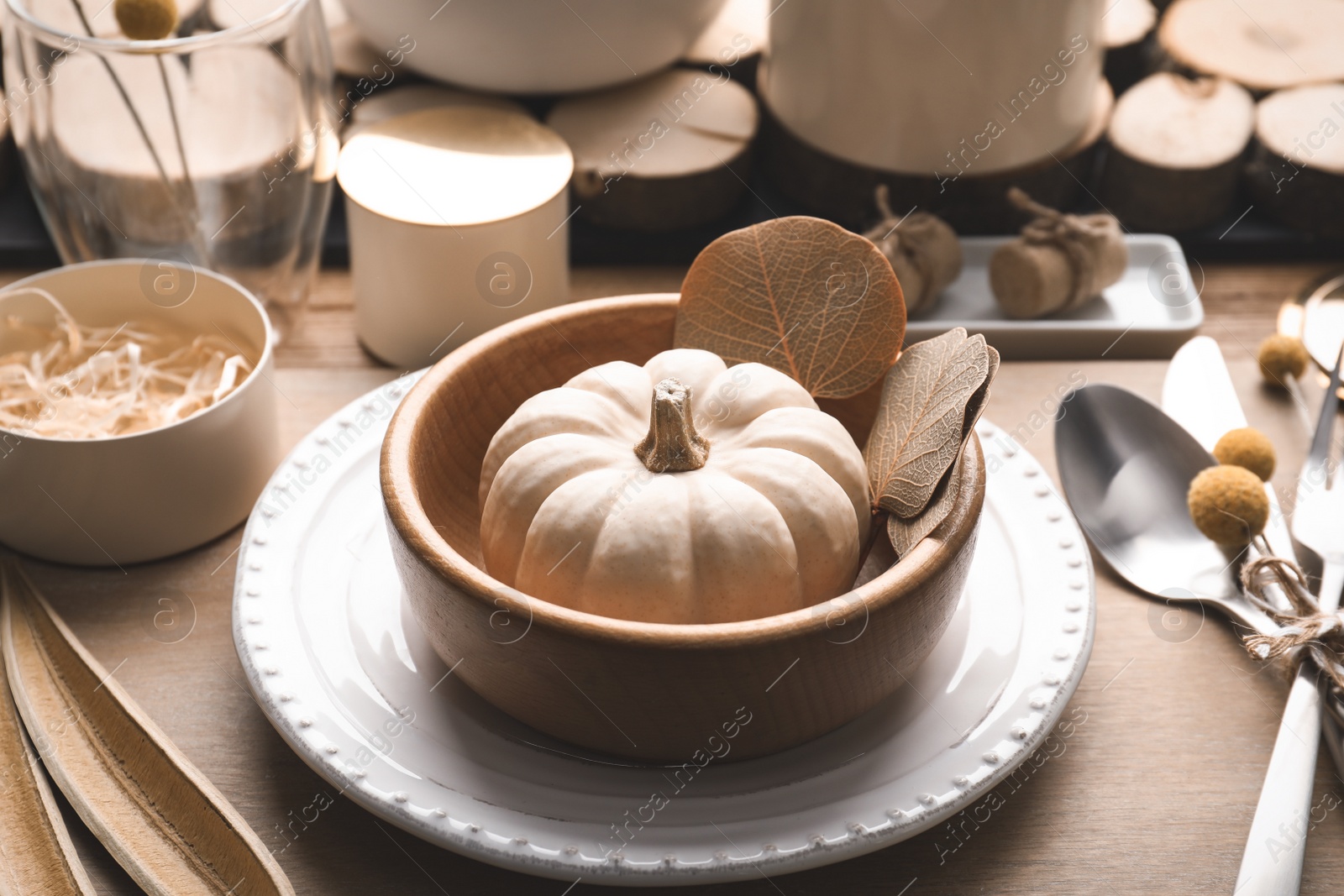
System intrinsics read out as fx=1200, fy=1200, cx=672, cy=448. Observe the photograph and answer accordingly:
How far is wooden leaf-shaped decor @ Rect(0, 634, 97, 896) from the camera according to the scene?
0.57 metres

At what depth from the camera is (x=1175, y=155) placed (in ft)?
3.76

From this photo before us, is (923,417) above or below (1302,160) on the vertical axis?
above

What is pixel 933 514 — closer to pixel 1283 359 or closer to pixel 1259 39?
pixel 1283 359

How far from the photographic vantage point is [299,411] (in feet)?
3.02

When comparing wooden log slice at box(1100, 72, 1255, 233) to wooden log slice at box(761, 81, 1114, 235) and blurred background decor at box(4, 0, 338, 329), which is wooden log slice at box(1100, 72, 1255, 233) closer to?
wooden log slice at box(761, 81, 1114, 235)

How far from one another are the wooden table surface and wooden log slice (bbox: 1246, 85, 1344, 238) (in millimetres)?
410

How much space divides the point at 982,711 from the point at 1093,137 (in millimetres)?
710

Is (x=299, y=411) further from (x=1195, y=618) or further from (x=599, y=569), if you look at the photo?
(x=1195, y=618)

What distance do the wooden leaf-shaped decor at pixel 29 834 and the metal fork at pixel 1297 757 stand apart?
0.57 metres

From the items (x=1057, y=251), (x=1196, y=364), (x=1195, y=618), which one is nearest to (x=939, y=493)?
(x=1195, y=618)

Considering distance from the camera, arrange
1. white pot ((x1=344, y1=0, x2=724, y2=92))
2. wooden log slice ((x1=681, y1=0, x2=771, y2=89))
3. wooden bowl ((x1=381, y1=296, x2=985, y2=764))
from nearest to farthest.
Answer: wooden bowl ((x1=381, y1=296, x2=985, y2=764)), white pot ((x1=344, y1=0, x2=724, y2=92)), wooden log slice ((x1=681, y1=0, x2=771, y2=89))

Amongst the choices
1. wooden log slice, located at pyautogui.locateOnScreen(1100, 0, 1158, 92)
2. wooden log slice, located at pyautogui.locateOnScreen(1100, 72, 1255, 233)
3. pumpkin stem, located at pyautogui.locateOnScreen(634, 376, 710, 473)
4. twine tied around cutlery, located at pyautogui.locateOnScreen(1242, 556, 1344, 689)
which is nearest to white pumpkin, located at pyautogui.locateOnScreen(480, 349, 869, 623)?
pumpkin stem, located at pyautogui.locateOnScreen(634, 376, 710, 473)

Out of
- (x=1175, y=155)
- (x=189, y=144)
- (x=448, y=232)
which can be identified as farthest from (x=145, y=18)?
(x=1175, y=155)

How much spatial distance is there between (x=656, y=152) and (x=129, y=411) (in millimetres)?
541
